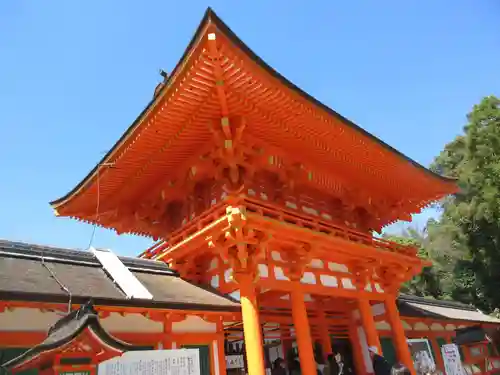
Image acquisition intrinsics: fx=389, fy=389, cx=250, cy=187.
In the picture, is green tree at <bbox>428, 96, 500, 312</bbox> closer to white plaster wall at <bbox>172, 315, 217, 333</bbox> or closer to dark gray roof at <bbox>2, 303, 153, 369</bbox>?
white plaster wall at <bbox>172, 315, 217, 333</bbox>

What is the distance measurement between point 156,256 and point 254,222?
135 inches

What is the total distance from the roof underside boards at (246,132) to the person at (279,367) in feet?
18.3

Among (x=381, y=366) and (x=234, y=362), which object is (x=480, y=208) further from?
(x=234, y=362)

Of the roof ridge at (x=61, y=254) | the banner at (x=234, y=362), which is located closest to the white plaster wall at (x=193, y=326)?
the roof ridge at (x=61, y=254)

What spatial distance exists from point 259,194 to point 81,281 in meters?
4.47

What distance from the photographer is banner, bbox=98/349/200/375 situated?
18.9ft

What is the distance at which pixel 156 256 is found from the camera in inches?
396

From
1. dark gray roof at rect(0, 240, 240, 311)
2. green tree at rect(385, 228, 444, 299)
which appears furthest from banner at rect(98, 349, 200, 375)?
green tree at rect(385, 228, 444, 299)

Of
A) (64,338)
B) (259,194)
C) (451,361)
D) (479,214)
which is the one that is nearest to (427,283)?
(479,214)

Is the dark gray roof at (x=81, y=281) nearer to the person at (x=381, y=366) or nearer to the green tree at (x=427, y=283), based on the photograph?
the person at (x=381, y=366)

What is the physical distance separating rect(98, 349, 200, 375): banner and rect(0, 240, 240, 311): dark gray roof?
0.81 metres

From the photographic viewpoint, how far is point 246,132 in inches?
346

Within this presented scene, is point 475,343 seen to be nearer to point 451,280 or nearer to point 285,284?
point 285,284

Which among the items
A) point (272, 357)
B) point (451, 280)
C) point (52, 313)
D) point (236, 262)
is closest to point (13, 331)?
point (52, 313)
